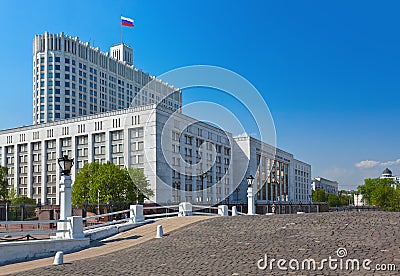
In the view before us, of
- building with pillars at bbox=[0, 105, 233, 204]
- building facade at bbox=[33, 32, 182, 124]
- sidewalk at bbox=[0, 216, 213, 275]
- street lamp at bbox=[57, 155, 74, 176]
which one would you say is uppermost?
building facade at bbox=[33, 32, 182, 124]

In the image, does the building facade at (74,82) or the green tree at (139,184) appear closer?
the green tree at (139,184)

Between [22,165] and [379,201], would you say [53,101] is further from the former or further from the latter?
[379,201]

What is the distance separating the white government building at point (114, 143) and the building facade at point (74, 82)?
0.30 m

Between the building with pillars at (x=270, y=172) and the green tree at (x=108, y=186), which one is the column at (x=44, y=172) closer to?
the green tree at (x=108, y=186)

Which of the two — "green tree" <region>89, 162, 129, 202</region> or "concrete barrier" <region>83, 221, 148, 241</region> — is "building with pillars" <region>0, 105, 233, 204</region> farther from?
"concrete barrier" <region>83, 221, 148, 241</region>

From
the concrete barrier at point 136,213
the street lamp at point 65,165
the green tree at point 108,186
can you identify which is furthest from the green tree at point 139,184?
the street lamp at point 65,165

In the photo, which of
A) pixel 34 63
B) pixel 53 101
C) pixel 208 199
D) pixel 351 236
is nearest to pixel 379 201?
pixel 208 199

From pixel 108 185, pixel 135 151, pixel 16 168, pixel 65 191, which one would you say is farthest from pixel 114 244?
pixel 16 168

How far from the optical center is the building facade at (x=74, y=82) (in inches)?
5207

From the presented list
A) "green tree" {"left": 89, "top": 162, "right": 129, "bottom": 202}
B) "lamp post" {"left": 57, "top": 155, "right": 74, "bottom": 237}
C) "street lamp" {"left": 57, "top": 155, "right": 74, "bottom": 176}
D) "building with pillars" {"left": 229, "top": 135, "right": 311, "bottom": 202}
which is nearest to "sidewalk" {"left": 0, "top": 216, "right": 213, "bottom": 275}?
"lamp post" {"left": 57, "top": 155, "right": 74, "bottom": 237}

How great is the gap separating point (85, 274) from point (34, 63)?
131848 millimetres

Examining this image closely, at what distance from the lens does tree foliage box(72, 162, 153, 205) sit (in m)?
65.1

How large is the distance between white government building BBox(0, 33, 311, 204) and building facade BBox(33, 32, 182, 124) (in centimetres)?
30

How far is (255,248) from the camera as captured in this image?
54.5 ft
